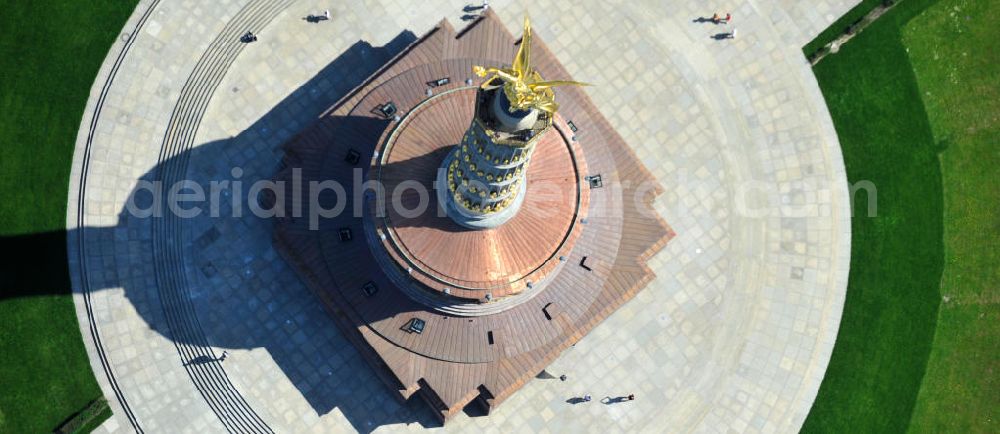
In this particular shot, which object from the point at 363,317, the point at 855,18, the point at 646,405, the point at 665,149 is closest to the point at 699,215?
the point at 665,149

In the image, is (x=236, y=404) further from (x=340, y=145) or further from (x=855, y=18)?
(x=855, y=18)

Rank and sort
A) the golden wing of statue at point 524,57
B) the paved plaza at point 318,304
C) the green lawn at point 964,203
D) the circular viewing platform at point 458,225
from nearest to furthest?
the golden wing of statue at point 524,57 < the circular viewing platform at point 458,225 < the paved plaza at point 318,304 < the green lawn at point 964,203

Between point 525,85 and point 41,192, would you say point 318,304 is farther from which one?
point 525,85

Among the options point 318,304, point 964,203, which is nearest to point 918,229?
point 964,203

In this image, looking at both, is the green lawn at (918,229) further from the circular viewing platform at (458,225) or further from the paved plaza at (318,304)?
the circular viewing platform at (458,225)

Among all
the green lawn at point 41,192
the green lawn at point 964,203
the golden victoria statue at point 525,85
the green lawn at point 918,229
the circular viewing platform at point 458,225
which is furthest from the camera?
the green lawn at point 964,203

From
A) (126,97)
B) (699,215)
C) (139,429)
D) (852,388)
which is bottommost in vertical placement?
(852,388)

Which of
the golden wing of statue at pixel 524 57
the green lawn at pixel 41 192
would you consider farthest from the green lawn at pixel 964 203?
the green lawn at pixel 41 192
